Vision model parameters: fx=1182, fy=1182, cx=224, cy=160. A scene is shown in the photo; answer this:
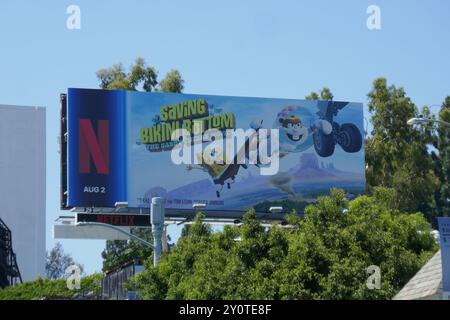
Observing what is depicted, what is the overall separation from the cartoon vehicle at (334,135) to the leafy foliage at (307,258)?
62.9 feet

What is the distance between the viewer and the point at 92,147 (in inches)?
2046

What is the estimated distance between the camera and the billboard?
2051 inches

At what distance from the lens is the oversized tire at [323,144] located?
186 feet

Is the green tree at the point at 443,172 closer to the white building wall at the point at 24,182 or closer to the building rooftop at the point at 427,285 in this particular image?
the white building wall at the point at 24,182

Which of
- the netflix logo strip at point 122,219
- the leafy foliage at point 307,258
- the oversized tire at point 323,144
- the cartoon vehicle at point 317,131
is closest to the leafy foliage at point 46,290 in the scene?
the netflix logo strip at point 122,219

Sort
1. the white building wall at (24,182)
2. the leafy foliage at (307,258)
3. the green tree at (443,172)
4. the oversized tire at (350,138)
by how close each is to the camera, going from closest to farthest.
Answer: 1. the leafy foliage at (307,258)
2. the oversized tire at (350,138)
3. the green tree at (443,172)
4. the white building wall at (24,182)

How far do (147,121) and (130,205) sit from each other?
4156 millimetres

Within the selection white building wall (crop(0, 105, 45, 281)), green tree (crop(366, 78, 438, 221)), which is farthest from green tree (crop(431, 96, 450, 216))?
white building wall (crop(0, 105, 45, 281))

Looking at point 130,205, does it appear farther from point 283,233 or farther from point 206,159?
point 283,233

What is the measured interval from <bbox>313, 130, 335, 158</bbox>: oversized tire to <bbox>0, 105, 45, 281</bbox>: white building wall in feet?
212

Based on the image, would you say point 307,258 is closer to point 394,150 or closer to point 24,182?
point 394,150

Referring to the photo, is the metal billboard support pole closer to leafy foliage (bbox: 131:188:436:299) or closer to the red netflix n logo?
leafy foliage (bbox: 131:188:436:299)

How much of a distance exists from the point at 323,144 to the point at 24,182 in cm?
6742
